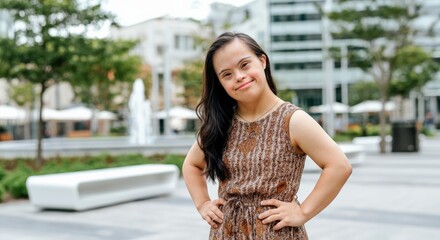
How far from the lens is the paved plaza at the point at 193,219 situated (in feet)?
22.1

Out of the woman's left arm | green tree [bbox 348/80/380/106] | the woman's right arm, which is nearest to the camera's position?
the woman's left arm

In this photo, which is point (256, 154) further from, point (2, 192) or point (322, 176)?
point (2, 192)

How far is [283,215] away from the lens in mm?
1875

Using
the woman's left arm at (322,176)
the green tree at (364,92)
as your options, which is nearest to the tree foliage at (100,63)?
the woman's left arm at (322,176)

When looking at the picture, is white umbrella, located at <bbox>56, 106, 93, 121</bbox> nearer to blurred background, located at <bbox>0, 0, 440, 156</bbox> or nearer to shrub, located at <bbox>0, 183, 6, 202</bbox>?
blurred background, located at <bbox>0, 0, 440, 156</bbox>

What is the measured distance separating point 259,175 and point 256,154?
2.6 inches

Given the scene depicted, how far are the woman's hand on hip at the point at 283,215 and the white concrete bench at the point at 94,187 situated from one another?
691 centimetres

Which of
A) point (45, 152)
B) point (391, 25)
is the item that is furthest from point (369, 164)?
point (45, 152)

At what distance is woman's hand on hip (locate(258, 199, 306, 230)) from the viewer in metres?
1.88

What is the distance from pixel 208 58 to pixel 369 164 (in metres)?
15.0

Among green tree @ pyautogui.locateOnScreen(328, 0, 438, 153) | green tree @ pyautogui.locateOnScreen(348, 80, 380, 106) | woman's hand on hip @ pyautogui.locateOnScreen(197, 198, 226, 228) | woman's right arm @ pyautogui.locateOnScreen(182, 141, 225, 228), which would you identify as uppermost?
green tree @ pyautogui.locateOnScreen(328, 0, 438, 153)

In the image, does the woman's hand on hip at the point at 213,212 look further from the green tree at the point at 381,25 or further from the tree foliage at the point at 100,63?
the green tree at the point at 381,25

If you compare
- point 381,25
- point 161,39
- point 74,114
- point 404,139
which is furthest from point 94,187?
point 161,39

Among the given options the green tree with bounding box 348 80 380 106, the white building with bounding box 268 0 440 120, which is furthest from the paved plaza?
the white building with bounding box 268 0 440 120
